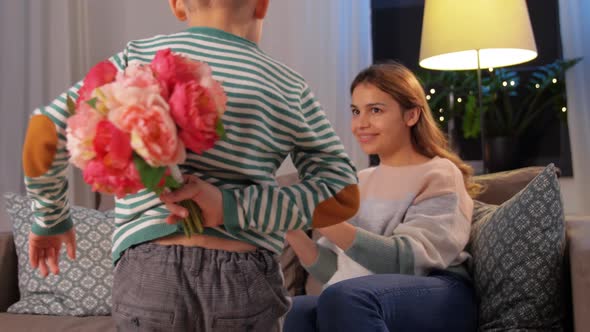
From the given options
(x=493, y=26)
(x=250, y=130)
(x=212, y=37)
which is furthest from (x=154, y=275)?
(x=493, y=26)

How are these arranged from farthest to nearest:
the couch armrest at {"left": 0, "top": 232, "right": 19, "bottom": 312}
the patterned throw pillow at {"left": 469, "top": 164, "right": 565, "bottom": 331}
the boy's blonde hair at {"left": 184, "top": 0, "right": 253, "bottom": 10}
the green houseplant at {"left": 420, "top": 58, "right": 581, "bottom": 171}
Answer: the green houseplant at {"left": 420, "top": 58, "right": 581, "bottom": 171}, the couch armrest at {"left": 0, "top": 232, "right": 19, "bottom": 312}, the patterned throw pillow at {"left": 469, "top": 164, "right": 565, "bottom": 331}, the boy's blonde hair at {"left": 184, "top": 0, "right": 253, "bottom": 10}

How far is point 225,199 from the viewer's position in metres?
0.89

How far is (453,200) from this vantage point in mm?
1834

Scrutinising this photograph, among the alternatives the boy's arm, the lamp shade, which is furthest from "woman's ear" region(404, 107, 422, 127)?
the boy's arm

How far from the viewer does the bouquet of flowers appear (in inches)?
29.2

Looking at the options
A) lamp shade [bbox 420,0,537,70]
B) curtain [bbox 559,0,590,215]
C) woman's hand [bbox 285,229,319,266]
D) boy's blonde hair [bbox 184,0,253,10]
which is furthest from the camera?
curtain [bbox 559,0,590,215]

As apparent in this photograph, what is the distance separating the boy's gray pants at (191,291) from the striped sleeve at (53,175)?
14cm

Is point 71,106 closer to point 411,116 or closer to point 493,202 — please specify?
point 411,116

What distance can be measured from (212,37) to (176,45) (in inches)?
2.0

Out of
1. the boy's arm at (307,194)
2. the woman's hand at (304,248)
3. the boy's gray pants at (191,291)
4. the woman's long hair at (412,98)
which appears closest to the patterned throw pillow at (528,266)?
the woman's long hair at (412,98)

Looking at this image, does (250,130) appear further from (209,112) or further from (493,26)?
(493,26)

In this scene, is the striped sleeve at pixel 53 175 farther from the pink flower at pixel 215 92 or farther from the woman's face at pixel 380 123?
the woman's face at pixel 380 123

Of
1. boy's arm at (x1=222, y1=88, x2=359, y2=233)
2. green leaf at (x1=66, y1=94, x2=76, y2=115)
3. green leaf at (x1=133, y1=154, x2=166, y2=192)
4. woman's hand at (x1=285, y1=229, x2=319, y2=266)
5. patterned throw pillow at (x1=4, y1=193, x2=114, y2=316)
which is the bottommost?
patterned throw pillow at (x1=4, y1=193, x2=114, y2=316)

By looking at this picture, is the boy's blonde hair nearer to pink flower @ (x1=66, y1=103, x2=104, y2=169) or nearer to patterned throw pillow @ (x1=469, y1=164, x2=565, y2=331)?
pink flower @ (x1=66, y1=103, x2=104, y2=169)
